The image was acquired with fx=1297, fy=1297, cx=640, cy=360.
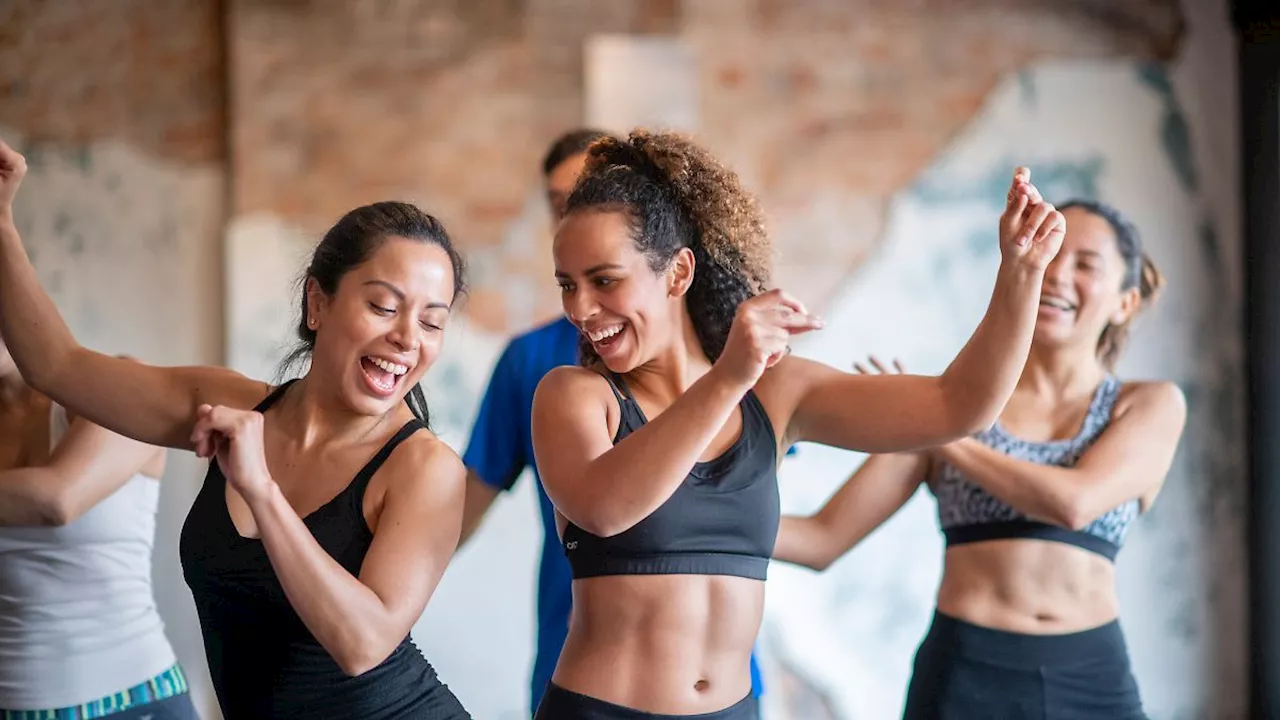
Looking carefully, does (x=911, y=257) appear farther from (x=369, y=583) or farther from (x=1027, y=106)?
(x=369, y=583)

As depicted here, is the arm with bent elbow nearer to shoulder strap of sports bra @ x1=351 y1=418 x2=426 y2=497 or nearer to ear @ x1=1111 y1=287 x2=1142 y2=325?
shoulder strap of sports bra @ x1=351 y1=418 x2=426 y2=497

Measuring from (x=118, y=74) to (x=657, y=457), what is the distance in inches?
119

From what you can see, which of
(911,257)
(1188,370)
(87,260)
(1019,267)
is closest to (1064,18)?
(911,257)

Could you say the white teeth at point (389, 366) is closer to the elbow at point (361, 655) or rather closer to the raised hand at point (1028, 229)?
the elbow at point (361, 655)

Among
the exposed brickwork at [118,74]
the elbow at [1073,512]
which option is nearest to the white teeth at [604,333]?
the elbow at [1073,512]

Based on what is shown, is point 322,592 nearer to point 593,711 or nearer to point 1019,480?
point 593,711

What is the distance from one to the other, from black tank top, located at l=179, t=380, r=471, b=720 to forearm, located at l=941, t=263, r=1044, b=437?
0.79 meters

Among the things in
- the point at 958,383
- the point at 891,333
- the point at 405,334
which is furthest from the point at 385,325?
the point at 891,333

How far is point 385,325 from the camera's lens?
69.1 inches

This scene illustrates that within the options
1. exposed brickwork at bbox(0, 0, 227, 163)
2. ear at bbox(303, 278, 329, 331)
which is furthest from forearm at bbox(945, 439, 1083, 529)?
exposed brickwork at bbox(0, 0, 227, 163)

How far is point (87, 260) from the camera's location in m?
3.92

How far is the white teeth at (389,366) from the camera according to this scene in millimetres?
1759

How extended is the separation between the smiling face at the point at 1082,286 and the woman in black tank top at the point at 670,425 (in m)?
0.74

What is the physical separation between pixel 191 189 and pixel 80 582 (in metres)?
1.95
